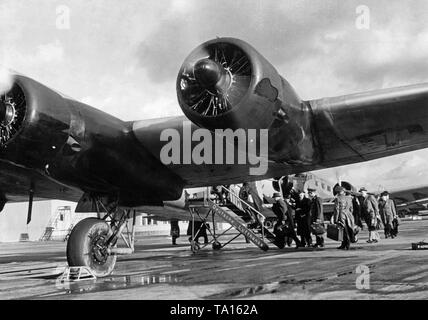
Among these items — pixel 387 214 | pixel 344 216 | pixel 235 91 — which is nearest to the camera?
pixel 235 91

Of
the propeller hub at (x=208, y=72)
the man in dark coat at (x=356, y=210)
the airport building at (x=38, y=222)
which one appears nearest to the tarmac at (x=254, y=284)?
the propeller hub at (x=208, y=72)

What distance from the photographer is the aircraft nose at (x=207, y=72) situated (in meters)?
A: 5.86

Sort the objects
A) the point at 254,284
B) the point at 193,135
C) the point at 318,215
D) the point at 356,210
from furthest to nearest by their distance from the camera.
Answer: the point at 356,210 → the point at 318,215 → the point at 193,135 → the point at 254,284

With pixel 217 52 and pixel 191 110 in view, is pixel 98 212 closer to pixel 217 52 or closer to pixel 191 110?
pixel 191 110

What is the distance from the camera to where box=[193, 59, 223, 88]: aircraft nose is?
19.2 ft

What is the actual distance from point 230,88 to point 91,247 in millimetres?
3501

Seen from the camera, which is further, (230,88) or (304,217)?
(304,217)

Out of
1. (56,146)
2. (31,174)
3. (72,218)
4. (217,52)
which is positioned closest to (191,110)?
(217,52)

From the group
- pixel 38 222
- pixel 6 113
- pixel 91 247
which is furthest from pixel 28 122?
pixel 38 222

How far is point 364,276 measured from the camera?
6160 mm

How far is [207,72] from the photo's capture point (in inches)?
231

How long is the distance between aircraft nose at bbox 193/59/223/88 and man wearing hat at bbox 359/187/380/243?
467 inches

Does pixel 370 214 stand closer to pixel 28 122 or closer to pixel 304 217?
pixel 304 217

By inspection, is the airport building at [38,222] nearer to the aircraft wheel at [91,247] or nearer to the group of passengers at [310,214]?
the group of passengers at [310,214]
